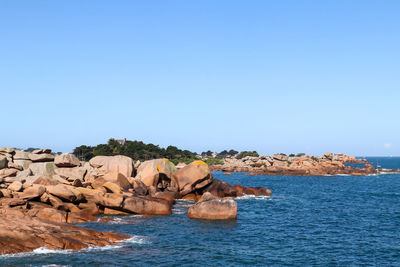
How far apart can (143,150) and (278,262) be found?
11128cm

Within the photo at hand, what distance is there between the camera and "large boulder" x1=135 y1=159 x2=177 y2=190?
52.4 m

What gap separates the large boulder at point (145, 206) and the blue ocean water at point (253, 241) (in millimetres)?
1640

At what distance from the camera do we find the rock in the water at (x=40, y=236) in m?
24.3

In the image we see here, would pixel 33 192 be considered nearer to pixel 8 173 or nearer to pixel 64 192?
pixel 64 192

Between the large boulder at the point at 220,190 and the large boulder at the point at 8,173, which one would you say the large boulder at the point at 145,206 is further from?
the large boulder at the point at 8,173

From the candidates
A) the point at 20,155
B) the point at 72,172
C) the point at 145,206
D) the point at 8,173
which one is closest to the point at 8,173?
the point at 8,173

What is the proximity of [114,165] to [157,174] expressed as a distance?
6.44 meters

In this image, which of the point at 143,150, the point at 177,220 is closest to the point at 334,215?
the point at 177,220

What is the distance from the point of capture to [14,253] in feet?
77.8

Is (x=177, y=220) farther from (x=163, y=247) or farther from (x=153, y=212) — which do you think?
(x=163, y=247)

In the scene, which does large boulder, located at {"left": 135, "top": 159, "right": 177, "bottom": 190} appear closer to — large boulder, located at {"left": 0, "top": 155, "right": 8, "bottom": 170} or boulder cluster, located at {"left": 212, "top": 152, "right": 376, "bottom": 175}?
large boulder, located at {"left": 0, "top": 155, "right": 8, "bottom": 170}

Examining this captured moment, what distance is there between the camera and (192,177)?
53688 millimetres

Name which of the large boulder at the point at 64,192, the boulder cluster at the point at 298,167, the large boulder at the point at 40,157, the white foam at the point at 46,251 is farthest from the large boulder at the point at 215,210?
the boulder cluster at the point at 298,167

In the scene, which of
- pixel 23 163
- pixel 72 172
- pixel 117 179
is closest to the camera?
pixel 117 179
